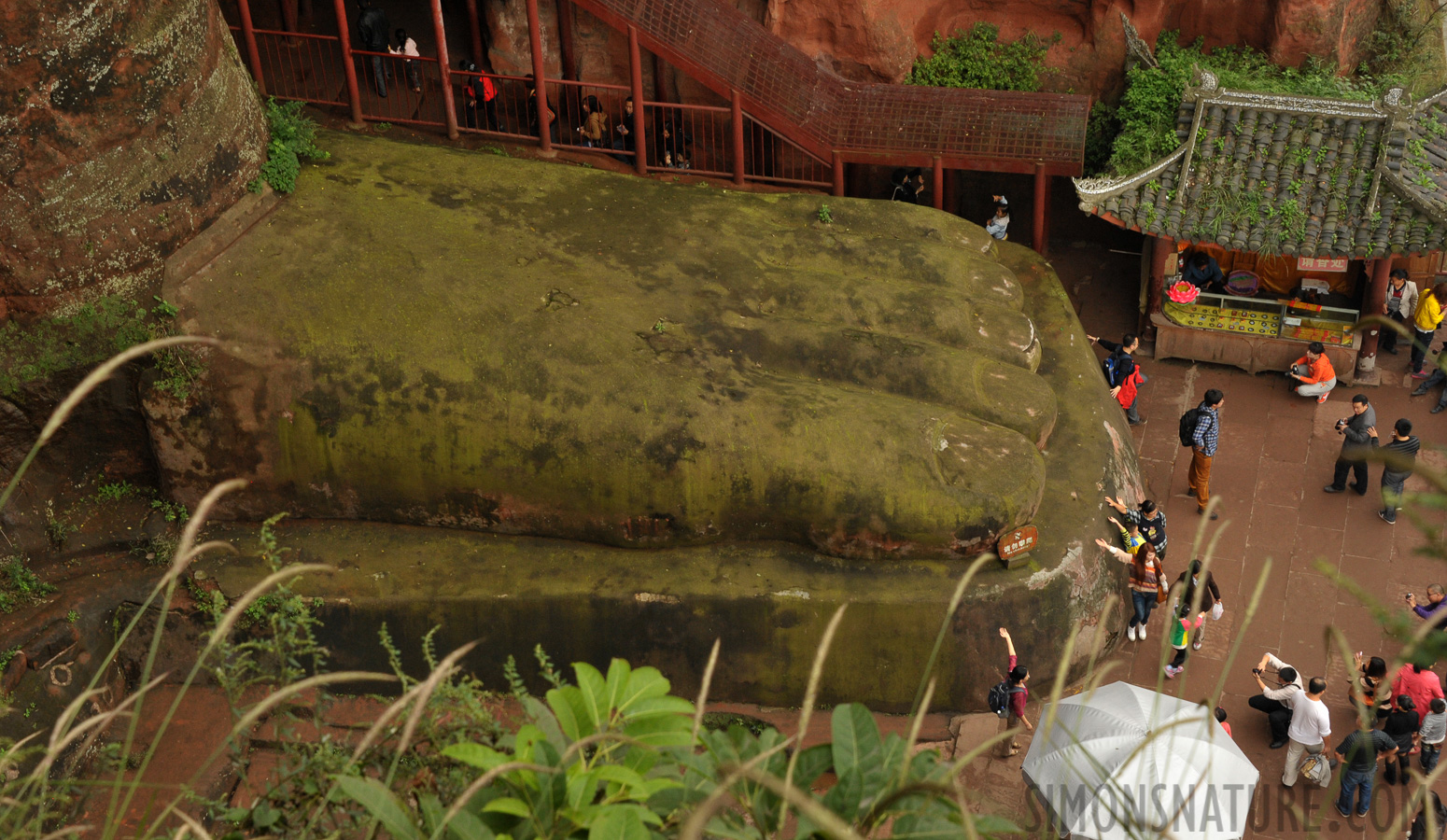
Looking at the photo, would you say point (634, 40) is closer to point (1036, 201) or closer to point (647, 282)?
point (647, 282)

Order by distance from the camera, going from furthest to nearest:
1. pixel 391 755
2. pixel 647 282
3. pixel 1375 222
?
pixel 1375 222 < pixel 647 282 < pixel 391 755

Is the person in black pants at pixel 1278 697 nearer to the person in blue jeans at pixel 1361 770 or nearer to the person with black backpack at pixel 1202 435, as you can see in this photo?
the person in blue jeans at pixel 1361 770

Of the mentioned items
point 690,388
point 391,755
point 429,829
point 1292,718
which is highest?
point 429,829

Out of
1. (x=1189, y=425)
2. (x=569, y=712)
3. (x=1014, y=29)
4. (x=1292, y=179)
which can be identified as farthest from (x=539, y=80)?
(x=569, y=712)

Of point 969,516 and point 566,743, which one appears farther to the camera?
point 969,516

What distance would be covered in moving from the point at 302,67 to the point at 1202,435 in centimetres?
1016

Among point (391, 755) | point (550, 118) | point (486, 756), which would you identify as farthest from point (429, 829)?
point (550, 118)

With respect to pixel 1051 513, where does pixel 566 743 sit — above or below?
above

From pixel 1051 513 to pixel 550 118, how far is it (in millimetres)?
7072

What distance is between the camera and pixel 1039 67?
49.2 feet

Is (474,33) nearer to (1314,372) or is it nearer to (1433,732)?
(1314,372)

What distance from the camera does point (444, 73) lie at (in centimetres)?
1317

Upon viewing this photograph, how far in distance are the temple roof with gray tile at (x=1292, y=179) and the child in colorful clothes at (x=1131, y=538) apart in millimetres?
3365

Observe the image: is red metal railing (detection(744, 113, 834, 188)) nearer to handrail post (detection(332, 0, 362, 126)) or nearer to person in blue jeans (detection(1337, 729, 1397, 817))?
handrail post (detection(332, 0, 362, 126))
